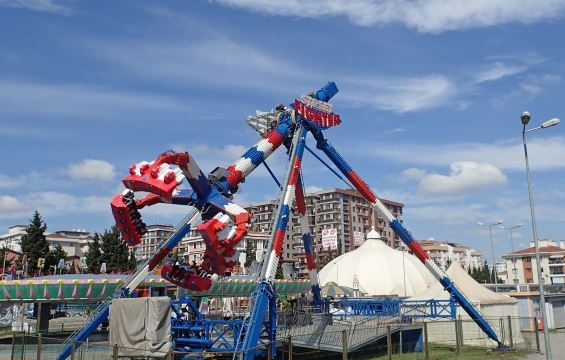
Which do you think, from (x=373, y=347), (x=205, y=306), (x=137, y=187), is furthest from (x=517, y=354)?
(x=205, y=306)

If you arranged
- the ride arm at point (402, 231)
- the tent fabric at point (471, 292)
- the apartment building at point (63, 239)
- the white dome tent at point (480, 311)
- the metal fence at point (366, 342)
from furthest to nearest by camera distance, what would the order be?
the apartment building at point (63, 239) → the tent fabric at point (471, 292) → the white dome tent at point (480, 311) → the ride arm at point (402, 231) → the metal fence at point (366, 342)


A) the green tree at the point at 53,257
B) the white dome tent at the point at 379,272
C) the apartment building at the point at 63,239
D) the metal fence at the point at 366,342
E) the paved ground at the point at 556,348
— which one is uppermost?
the apartment building at the point at 63,239

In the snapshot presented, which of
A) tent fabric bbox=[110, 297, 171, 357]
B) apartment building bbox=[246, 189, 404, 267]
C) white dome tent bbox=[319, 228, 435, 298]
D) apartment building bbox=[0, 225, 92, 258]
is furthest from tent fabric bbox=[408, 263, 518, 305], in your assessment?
apartment building bbox=[0, 225, 92, 258]

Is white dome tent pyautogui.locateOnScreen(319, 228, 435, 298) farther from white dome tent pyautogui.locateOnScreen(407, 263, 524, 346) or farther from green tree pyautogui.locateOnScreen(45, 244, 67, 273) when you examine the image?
green tree pyautogui.locateOnScreen(45, 244, 67, 273)

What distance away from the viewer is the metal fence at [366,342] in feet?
77.9

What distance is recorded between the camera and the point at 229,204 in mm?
22562

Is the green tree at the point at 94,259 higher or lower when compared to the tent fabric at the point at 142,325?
higher

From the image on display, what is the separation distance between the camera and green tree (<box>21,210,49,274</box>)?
70750 millimetres

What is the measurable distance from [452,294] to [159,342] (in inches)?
756

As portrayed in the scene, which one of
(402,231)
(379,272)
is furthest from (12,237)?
(402,231)

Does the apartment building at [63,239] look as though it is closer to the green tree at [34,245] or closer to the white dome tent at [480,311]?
the green tree at [34,245]

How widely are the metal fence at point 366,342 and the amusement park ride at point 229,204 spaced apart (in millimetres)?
1286

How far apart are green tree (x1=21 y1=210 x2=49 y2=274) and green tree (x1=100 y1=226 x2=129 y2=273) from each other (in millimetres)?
7300

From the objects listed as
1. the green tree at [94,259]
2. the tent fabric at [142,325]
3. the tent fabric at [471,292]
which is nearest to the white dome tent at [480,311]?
the tent fabric at [471,292]
